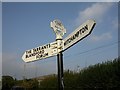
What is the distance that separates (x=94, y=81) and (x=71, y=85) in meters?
2.78

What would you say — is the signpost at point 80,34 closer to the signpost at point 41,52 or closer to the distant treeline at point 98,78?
the signpost at point 41,52

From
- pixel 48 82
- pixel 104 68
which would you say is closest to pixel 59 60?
pixel 104 68

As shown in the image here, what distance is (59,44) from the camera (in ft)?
11.9

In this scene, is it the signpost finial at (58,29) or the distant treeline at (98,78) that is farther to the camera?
the distant treeline at (98,78)

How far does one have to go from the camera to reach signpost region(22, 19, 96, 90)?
3.26 m

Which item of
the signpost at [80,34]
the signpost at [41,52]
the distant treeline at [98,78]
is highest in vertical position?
the signpost at [80,34]

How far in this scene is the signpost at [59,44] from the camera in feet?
10.7

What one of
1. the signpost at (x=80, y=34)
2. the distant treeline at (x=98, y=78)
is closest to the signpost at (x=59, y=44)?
the signpost at (x=80, y=34)

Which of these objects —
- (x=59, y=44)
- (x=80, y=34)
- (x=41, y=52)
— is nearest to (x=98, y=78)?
(x=41, y=52)

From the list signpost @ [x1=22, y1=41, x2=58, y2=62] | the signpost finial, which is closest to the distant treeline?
signpost @ [x1=22, y1=41, x2=58, y2=62]

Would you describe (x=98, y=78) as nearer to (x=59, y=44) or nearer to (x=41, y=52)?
(x=41, y=52)

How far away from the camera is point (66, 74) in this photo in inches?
888

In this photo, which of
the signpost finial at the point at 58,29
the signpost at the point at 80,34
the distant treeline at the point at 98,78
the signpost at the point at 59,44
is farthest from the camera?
the distant treeline at the point at 98,78

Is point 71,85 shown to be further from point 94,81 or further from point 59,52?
point 59,52
